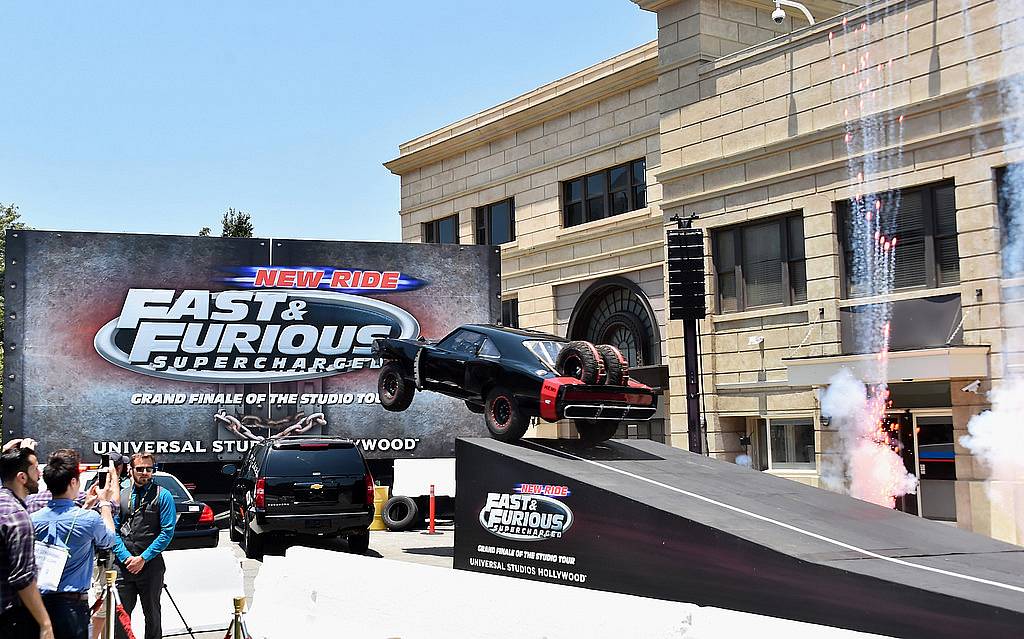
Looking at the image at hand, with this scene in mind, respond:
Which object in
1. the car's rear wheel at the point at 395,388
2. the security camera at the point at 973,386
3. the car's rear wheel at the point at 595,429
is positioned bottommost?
the car's rear wheel at the point at 595,429

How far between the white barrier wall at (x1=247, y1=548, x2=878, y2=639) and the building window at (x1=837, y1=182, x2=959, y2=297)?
1428 centimetres

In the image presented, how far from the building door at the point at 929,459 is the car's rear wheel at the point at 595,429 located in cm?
1076

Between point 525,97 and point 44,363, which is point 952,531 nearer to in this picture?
point 44,363

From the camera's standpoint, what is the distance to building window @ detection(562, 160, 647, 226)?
30514mm

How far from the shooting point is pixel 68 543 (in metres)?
7.18

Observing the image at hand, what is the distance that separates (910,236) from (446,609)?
16.3m

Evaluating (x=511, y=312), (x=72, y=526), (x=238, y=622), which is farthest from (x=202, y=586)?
(x=511, y=312)

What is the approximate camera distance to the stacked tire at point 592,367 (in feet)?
44.0

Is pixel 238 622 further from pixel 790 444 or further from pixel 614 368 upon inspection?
pixel 790 444

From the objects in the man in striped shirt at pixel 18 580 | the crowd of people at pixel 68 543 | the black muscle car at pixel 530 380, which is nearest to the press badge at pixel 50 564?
the crowd of people at pixel 68 543

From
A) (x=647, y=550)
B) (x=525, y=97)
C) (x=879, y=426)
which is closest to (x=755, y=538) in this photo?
(x=647, y=550)

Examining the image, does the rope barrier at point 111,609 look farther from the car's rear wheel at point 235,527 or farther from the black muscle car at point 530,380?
the car's rear wheel at point 235,527

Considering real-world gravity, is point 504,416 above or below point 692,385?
below

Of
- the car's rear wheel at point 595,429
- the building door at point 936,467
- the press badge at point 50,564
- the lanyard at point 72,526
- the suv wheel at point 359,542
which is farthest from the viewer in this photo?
the building door at point 936,467
